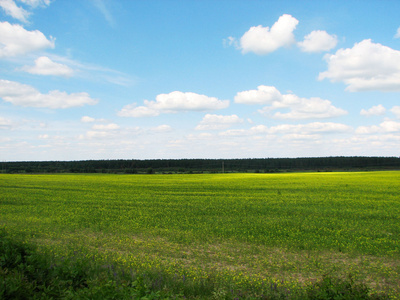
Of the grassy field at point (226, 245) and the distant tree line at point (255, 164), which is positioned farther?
the distant tree line at point (255, 164)

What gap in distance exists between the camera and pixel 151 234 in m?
13.8

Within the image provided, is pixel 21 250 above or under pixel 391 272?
above

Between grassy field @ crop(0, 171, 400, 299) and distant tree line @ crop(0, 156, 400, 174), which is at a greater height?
distant tree line @ crop(0, 156, 400, 174)

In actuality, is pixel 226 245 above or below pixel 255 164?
below

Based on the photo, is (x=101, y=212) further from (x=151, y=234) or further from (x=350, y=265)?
(x=350, y=265)

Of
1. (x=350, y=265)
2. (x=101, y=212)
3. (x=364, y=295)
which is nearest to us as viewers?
(x=364, y=295)

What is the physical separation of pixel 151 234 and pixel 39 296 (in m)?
7.45

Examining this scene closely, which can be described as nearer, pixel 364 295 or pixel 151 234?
pixel 364 295

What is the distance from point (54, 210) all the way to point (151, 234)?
34.7 ft

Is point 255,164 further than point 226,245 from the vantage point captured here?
Yes

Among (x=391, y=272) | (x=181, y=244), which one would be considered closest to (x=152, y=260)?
(x=181, y=244)

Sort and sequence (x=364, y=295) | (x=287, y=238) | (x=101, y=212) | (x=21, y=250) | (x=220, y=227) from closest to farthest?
(x=364, y=295) → (x=21, y=250) → (x=287, y=238) → (x=220, y=227) → (x=101, y=212)

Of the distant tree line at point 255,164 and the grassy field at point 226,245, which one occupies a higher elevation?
the distant tree line at point 255,164

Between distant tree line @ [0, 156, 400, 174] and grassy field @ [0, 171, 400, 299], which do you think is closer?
grassy field @ [0, 171, 400, 299]
